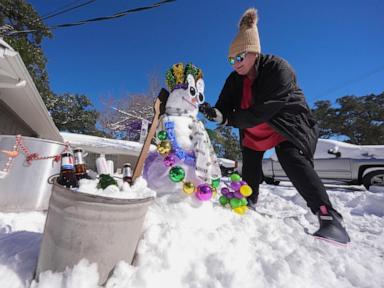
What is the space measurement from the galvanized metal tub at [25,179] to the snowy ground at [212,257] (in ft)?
1.44

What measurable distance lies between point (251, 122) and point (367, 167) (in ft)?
16.4

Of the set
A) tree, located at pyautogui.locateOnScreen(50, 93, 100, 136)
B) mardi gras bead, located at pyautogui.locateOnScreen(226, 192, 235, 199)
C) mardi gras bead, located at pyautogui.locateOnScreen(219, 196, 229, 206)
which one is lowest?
mardi gras bead, located at pyautogui.locateOnScreen(219, 196, 229, 206)

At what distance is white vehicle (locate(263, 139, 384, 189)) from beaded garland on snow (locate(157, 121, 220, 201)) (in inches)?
196

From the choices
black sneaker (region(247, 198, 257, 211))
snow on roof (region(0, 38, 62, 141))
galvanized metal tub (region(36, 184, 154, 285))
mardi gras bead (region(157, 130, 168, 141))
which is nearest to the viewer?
galvanized metal tub (region(36, 184, 154, 285))

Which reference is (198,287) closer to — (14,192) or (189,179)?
(189,179)

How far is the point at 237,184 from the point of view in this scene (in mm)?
2264

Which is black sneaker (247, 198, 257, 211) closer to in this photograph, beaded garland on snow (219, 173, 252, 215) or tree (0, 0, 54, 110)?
beaded garland on snow (219, 173, 252, 215)

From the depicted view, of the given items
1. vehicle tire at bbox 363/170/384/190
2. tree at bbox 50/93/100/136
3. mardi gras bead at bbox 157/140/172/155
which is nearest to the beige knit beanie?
mardi gras bead at bbox 157/140/172/155

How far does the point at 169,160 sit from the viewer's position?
1896 mm

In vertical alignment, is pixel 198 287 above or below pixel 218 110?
below

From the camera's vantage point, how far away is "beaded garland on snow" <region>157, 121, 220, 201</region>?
177 centimetres

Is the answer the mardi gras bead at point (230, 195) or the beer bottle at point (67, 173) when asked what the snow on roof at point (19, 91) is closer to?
the beer bottle at point (67, 173)

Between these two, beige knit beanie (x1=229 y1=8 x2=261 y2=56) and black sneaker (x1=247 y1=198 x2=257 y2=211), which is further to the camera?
black sneaker (x1=247 y1=198 x2=257 y2=211)

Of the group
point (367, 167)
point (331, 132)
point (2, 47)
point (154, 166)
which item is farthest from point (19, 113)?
point (331, 132)
